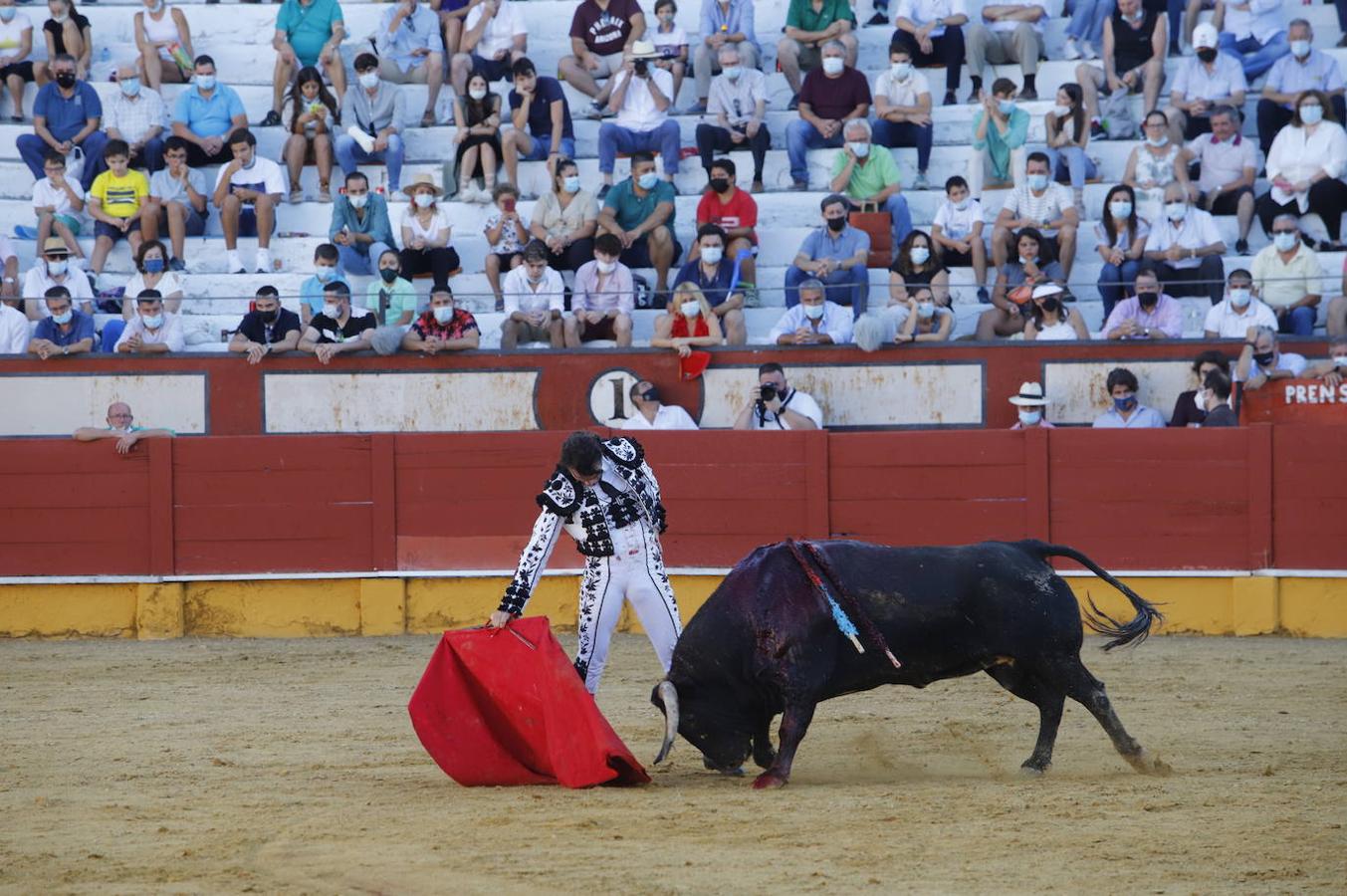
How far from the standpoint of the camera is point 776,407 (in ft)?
34.4

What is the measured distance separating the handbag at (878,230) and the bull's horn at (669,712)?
20.0 feet

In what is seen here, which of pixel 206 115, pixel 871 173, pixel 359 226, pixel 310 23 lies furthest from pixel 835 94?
pixel 206 115

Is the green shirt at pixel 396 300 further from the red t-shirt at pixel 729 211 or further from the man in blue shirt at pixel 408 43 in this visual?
the man in blue shirt at pixel 408 43

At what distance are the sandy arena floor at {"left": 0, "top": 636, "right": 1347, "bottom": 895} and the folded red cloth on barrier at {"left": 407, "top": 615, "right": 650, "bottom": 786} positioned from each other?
0.37 ft

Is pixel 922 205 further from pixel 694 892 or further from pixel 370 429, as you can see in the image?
pixel 694 892

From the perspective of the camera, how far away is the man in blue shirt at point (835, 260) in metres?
11.0

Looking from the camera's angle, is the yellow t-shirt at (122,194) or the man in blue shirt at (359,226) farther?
the yellow t-shirt at (122,194)

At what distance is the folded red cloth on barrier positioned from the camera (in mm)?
5816

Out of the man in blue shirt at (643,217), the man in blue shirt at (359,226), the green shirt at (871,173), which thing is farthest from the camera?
the green shirt at (871,173)

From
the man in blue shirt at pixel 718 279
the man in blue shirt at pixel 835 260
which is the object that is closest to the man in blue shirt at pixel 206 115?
the man in blue shirt at pixel 718 279

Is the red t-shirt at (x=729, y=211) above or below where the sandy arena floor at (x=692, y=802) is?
above

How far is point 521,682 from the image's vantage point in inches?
→ 237

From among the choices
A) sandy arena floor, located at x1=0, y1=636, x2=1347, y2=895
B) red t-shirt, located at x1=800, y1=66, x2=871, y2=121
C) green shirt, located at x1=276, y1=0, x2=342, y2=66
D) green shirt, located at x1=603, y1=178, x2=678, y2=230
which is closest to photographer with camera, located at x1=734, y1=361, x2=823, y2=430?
green shirt, located at x1=603, y1=178, x2=678, y2=230

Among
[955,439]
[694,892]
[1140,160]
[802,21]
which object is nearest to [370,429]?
[955,439]
